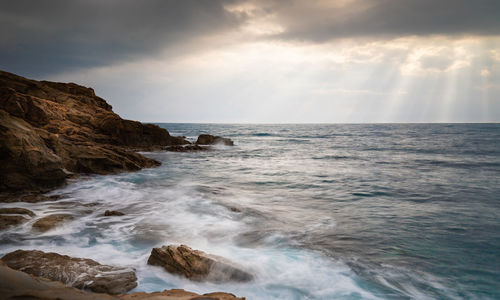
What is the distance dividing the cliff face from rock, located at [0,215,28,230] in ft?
9.50

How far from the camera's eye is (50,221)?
20.3 feet

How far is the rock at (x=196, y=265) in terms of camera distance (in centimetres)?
411

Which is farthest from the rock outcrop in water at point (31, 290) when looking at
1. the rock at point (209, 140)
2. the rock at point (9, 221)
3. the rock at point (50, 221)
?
the rock at point (209, 140)

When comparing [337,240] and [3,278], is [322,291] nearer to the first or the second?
[337,240]

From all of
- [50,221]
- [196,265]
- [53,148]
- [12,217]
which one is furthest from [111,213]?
[53,148]

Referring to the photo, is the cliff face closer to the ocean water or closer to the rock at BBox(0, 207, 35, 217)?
the ocean water

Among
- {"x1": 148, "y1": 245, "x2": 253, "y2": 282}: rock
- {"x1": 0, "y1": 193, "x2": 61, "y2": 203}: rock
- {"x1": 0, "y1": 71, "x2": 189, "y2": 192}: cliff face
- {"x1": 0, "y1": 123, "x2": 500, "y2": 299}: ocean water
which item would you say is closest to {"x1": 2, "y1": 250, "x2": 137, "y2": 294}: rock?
{"x1": 0, "y1": 123, "x2": 500, "y2": 299}: ocean water

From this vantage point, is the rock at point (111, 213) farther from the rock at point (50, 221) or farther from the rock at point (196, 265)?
the rock at point (196, 265)

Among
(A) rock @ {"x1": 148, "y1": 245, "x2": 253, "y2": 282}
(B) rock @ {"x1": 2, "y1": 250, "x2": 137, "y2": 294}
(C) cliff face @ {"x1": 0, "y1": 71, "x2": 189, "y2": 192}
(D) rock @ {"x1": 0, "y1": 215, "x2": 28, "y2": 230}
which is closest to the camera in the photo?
(B) rock @ {"x1": 2, "y1": 250, "x2": 137, "y2": 294}

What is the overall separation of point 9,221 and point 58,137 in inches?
280

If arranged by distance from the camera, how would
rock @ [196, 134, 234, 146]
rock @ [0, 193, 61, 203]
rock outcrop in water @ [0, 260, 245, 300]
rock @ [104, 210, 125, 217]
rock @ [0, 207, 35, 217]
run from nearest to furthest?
1. rock outcrop in water @ [0, 260, 245, 300]
2. rock @ [0, 207, 35, 217]
3. rock @ [104, 210, 125, 217]
4. rock @ [0, 193, 61, 203]
5. rock @ [196, 134, 234, 146]

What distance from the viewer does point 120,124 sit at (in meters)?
20.0

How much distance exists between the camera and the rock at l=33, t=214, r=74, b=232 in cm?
586

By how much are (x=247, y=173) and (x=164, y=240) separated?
9858 millimetres
